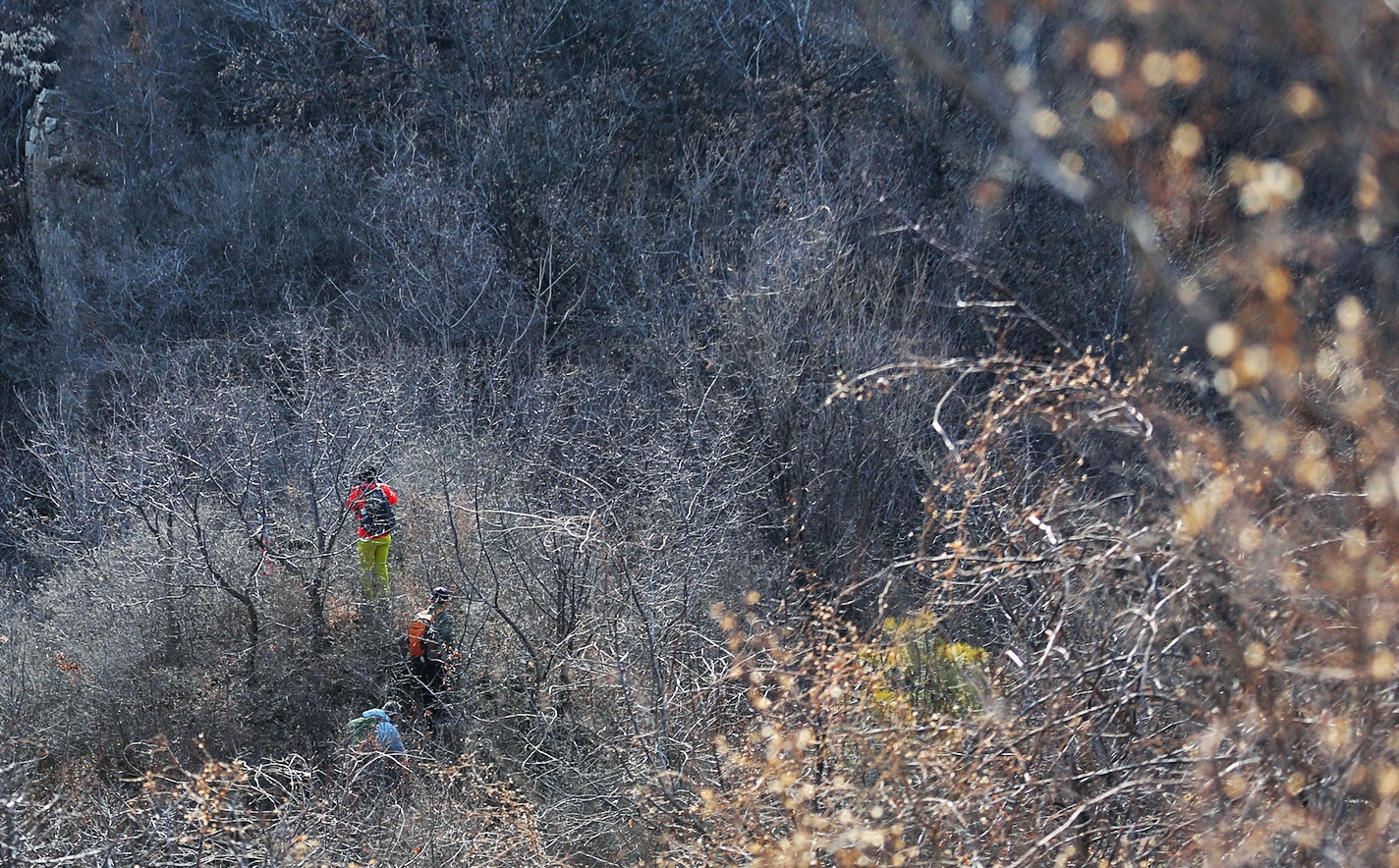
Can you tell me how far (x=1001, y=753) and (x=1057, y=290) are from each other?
12.0 metres

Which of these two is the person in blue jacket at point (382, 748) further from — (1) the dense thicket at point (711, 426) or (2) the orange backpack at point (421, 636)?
(2) the orange backpack at point (421, 636)

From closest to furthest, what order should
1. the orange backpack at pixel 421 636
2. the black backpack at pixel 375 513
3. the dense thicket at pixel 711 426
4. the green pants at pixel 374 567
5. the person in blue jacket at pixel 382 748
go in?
the dense thicket at pixel 711 426 → the person in blue jacket at pixel 382 748 → the orange backpack at pixel 421 636 → the black backpack at pixel 375 513 → the green pants at pixel 374 567

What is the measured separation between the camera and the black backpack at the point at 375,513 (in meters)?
9.90

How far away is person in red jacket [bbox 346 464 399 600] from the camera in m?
9.91

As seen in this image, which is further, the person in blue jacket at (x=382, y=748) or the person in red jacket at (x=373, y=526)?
the person in red jacket at (x=373, y=526)

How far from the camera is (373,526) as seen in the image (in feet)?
33.1

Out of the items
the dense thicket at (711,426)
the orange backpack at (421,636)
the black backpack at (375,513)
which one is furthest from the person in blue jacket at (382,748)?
the black backpack at (375,513)

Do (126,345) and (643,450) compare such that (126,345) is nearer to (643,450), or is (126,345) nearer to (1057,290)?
(643,450)

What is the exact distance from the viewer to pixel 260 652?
9.93 meters

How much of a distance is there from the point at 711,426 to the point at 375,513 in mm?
3722

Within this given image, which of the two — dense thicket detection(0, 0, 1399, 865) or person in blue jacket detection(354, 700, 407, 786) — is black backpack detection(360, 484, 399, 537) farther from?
person in blue jacket detection(354, 700, 407, 786)

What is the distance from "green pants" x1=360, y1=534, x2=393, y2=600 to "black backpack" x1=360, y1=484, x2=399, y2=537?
4.6 inches

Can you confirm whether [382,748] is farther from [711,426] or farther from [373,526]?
[711,426]

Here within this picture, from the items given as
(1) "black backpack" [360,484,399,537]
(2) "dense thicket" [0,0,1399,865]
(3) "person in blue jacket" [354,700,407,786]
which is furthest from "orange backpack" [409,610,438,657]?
(1) "black backpack" [360,484,399,537]
